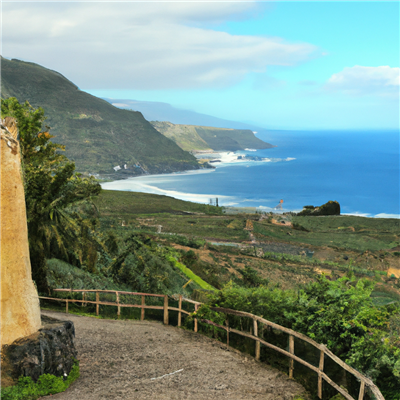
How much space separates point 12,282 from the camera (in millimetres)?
8516

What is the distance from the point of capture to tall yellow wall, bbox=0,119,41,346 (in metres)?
8.41

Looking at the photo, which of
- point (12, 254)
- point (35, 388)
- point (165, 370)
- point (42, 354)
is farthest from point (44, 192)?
point (35, 388)

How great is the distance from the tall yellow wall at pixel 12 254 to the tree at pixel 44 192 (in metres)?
6.20

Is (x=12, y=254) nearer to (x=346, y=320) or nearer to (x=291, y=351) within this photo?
(x=291, y=351)

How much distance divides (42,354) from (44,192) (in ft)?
28.5

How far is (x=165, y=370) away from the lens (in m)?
9.83

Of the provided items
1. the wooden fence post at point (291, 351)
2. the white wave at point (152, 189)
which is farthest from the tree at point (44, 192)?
the white wave at point (152, 189)

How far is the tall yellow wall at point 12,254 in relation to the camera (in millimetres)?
8414

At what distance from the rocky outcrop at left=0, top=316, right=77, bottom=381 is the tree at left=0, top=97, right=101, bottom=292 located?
710 cm

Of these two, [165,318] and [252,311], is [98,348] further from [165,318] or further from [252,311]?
[252,311]

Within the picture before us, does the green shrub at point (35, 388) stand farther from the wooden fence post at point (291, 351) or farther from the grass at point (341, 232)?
the grass at point (341, 232)

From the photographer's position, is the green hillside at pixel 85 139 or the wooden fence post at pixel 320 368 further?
the green hillside at pixel 85 139

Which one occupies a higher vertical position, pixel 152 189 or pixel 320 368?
pixel 320 368

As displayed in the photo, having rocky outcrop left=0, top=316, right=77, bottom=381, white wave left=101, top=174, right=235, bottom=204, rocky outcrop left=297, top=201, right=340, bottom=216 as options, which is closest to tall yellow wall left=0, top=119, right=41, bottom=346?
rocky outcrop left=0, top=316, right=77, bottom=381
